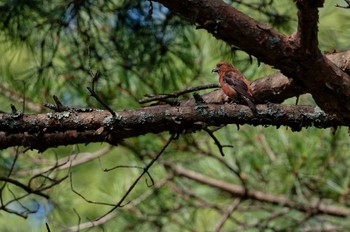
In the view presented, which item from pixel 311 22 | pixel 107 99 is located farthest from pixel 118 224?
pixel 311 22

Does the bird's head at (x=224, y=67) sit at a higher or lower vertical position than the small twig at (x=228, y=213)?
higher

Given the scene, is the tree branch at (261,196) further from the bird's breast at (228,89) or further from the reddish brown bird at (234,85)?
the bird's breast at (228,89)

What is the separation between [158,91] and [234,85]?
2.33 feet

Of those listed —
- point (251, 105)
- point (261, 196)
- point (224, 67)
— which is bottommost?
point (261, 196)

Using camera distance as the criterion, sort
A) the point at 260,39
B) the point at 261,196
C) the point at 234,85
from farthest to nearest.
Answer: the point at 261,196 < the point at 234,85 < the point at 260,39

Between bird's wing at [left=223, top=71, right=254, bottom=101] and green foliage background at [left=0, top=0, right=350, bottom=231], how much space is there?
0.12 metres

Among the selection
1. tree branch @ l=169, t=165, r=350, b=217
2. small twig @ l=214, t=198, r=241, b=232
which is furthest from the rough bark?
tree branch @ l=169, t=165, r=350, b=217

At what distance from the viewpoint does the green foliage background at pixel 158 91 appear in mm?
2840

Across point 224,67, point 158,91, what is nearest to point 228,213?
point 158,91

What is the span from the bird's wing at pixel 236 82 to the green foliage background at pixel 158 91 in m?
0.12

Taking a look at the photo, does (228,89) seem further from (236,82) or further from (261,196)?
(261,196)

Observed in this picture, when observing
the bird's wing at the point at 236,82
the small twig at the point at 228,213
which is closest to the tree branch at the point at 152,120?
the bird's wing at the point at 236,82

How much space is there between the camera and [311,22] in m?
1.68

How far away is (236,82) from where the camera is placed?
2.49 metres
